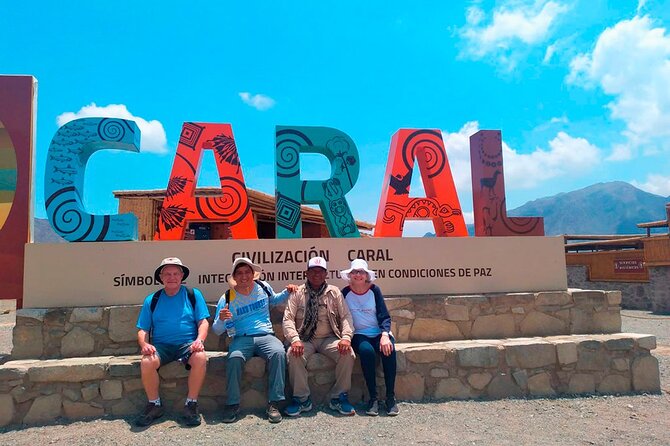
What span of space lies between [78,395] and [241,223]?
2.34 m

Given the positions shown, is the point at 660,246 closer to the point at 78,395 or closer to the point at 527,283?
the point at 527,283

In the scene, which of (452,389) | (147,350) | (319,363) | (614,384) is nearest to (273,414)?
(319,363)

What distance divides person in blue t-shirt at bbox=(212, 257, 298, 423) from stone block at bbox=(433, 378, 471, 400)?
1625 millimetres

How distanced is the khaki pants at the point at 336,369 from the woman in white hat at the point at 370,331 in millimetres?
164

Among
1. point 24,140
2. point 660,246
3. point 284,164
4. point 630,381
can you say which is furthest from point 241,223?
point 660,246

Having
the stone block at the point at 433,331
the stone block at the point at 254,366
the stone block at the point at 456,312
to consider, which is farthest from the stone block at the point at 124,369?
the stone block at the point at 456,312

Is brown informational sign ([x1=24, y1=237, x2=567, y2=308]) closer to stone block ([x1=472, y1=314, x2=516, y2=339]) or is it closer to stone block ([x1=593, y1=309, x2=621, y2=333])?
stone block ([x1=472, y1=314, x2=516, y2=339])

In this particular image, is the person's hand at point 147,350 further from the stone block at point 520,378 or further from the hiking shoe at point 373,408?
the stone block at point 520,378

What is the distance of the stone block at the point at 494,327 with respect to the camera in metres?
4.87

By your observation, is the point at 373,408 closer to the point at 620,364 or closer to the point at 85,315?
the point at 620,364

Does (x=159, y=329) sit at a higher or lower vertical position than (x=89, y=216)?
lower

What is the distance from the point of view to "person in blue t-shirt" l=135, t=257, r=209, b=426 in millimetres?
3660

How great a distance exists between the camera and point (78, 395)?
3947mm

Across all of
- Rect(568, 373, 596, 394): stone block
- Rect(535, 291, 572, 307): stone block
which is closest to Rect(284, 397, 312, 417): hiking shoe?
Rect(568, 373, 596, 394): stone block
